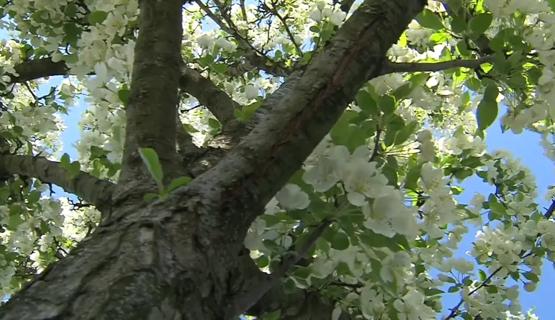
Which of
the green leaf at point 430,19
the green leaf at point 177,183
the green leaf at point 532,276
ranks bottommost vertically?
the green leaf at point 177,183

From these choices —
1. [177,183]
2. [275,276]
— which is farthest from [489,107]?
[177,183]

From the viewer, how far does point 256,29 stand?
4094mm

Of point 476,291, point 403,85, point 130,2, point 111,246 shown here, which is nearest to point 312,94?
point 403,85

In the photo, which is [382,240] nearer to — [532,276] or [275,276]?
[275,276]

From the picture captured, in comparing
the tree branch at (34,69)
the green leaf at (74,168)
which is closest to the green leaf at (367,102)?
the green leaf at (74,168)

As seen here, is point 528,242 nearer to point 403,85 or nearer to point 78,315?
point 403,85

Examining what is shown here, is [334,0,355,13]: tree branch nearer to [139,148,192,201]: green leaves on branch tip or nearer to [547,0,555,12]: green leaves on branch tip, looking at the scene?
[547,0,555,12]: green leaves on branch tip

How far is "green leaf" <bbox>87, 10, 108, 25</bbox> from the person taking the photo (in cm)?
184

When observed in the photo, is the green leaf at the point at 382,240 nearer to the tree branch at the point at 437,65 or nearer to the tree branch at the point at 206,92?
the tree branch at the point at 437,65

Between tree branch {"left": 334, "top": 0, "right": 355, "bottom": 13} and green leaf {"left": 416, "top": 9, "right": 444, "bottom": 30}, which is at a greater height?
tree branch {"left": 334, "top": 0, "right": 355, "bottom": 13}

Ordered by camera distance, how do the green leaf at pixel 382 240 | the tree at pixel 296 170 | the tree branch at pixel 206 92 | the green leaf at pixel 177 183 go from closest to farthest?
the tree at pixel 296 170 < the green leaf at pixel 177 183 < the green leaf at pixel 382 240 < the tree branch at pixel 206 92

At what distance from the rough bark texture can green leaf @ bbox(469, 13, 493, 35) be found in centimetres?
12

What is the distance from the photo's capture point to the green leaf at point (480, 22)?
1354 millimetres

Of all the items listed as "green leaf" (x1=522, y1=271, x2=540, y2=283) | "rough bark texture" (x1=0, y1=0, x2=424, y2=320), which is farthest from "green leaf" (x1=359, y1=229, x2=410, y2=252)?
"green leaf" (x1=522, y1=271, x2=540, y2=283)
